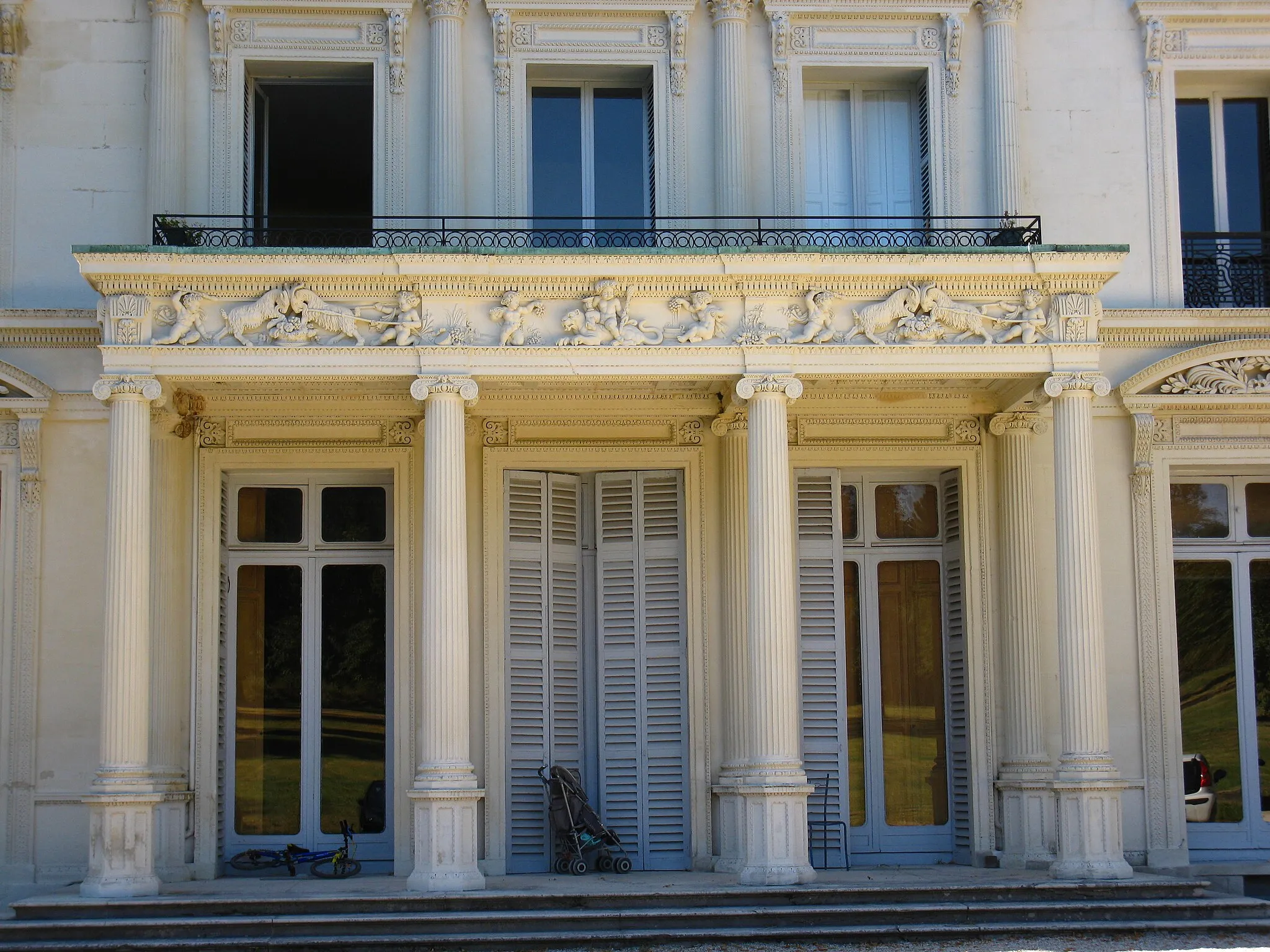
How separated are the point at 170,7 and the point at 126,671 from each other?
6.64 metres

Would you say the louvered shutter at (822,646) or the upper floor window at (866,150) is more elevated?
the upper floor window at (866,150)

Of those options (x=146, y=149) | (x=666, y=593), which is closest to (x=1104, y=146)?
(x=666, y=593)

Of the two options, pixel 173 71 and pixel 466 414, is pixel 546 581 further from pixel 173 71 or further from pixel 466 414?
pixel 173 71

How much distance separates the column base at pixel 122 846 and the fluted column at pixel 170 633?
926 millimetres

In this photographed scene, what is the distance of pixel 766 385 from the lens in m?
14.4

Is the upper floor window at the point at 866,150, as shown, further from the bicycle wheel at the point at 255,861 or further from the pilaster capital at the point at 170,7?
the bicycle wheel at the point at 255,861

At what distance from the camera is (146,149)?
53.0ft

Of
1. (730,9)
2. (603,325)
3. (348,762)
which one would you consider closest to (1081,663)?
(603,325)

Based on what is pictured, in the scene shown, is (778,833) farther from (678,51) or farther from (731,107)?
(678,51)

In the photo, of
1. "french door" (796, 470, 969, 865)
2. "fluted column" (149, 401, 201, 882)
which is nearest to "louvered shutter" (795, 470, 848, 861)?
"french door" (796, 470, 969, 865)

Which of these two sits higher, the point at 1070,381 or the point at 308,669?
the point at 1070,381

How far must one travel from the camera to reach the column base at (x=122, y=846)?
13.3 m

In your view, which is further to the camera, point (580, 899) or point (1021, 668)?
point (1021, 668)

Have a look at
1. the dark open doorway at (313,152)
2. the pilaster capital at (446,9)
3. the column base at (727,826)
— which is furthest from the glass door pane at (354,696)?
the pilaster capital at (446,9)
